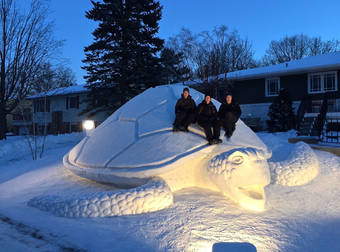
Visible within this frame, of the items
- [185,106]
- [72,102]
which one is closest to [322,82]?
[185,106]

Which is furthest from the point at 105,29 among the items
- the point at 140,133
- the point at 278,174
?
the point at 278,174

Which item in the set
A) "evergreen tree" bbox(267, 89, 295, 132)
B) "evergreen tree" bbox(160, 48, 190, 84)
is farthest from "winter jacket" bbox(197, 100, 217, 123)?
"evergreen tree" bbox(160, 48, 190, 84)

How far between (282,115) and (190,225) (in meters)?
11.7

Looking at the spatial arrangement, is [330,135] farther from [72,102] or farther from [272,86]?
[72,102]

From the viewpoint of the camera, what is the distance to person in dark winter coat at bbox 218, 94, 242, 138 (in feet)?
14.4

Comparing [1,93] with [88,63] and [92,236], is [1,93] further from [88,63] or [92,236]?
[92,236]

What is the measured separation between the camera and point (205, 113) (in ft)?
14.5

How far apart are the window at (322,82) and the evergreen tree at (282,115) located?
262 cm

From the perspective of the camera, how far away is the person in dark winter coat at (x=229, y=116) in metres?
4.40

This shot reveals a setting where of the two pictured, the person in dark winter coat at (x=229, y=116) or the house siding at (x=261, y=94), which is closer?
the person in dark winter coat at (x=229, y=116)

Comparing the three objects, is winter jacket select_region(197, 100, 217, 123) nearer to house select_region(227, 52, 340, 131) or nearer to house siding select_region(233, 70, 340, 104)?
house select_region(227, 52, 340, 131)

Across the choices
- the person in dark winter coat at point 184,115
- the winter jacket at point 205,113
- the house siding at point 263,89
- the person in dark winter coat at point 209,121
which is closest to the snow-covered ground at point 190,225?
the person in dark winter coat at point 209,121

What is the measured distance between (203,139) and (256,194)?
119 cm

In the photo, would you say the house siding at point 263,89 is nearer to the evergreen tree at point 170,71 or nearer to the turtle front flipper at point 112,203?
the evergreen tree at point 170,71
